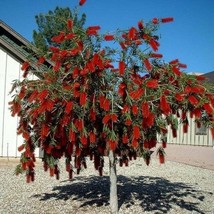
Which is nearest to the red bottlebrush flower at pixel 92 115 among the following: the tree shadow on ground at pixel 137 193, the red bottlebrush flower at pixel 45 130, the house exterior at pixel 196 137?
the red bottlebrush flower at pixel 45 130

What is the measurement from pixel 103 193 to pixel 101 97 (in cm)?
368

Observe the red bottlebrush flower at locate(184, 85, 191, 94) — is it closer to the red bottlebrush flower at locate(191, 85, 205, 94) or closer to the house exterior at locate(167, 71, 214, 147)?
the red bottlebrush flower at locate(191, 85, 205, 94)

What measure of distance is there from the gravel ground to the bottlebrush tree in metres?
1.46

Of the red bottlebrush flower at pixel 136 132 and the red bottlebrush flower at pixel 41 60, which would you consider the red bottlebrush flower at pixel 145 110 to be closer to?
the red bottlebrush flower at pixel 136 132

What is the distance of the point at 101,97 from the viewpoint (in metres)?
4.33

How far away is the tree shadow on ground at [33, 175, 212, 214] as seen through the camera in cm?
663

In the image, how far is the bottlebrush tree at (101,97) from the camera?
405 centimetres

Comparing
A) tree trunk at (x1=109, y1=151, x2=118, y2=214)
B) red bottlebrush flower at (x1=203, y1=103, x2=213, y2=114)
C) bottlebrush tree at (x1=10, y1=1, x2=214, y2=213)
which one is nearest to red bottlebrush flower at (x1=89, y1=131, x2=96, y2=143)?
bottlebrush tree at (x1=10, y1=1, x2=214, y2=213)

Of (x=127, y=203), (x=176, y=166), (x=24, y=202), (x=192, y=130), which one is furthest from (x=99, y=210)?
(x=192, y=130)

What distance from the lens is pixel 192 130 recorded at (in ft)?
79.7

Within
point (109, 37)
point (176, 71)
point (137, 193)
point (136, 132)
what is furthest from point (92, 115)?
point (137, 193)

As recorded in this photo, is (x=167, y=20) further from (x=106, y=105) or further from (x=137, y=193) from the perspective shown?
(x=137, y=193)

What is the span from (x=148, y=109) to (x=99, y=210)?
295 centimetres

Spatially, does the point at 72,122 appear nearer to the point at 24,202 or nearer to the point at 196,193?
the point at 24,202
